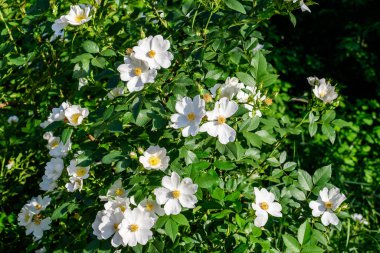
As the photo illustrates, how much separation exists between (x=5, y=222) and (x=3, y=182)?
0.19 metres

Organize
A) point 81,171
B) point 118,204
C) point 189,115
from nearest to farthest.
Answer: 1. point 189,115
2. point 118,204
3. point 81,171

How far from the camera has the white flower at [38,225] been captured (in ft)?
6.07

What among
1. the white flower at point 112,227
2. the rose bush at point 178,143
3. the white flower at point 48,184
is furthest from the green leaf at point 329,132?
the white flower at point 48,184

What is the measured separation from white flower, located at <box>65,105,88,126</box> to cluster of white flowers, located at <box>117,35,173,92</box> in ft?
0.70

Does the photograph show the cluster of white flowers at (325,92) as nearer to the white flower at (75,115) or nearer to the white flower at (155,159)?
the white flower at (155,159)

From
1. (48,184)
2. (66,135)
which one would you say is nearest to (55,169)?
(48,184)

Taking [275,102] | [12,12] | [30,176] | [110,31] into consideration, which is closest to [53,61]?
[12,12]

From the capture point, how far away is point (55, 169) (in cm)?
169

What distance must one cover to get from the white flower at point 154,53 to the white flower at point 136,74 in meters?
0.02

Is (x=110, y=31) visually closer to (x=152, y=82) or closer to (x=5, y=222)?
(x=152, y=82)

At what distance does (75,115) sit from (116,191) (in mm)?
282

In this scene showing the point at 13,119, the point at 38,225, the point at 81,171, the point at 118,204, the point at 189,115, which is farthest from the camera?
the point at 13,119

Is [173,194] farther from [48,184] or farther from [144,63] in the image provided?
[48,184]

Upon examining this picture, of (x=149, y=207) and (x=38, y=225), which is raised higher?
(x=149, y=207)
